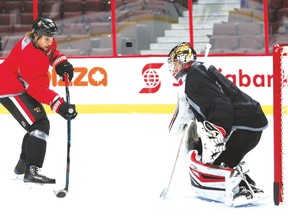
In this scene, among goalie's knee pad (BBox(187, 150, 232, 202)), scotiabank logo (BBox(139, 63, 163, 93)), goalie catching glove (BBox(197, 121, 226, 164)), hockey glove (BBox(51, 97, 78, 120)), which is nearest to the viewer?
goalie catching glove (BBox(197, 121, 226, 164))

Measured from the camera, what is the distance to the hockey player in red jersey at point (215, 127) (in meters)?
3.41

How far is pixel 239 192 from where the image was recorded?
3.53 m

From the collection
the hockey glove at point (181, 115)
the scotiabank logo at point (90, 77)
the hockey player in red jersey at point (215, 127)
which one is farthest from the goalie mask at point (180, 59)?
the scotiabank logo at point (90, 77)

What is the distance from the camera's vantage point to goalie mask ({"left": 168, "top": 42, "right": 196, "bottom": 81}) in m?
3.61

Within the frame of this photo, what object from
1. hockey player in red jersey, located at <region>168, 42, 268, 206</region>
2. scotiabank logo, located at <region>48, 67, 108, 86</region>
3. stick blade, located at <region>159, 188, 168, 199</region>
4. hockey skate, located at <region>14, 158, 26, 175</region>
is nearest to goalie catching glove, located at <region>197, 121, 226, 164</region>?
hockey player in red jersey, located at <region>168, 42, 268, 206</region>

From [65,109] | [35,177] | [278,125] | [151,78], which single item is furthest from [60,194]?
[151,78]

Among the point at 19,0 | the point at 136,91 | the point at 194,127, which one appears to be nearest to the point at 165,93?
the point at 136,91

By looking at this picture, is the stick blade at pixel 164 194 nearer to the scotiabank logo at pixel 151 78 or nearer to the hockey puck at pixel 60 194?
the hockey puck at pixel 60 194

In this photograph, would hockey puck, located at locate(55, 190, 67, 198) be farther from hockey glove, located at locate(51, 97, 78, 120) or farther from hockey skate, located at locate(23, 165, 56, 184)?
hockey glove, located at locate(51, 97, 78, 120)

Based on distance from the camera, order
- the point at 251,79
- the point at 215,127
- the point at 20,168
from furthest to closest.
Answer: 1. the point at 251,79
2. the point at 20,168
3. the point at 215,127

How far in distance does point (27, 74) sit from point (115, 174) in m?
0.87

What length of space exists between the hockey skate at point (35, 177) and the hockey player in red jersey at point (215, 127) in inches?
32.2

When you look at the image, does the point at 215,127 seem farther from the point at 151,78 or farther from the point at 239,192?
the point at 151,78

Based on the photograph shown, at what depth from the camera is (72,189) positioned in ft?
13.3
